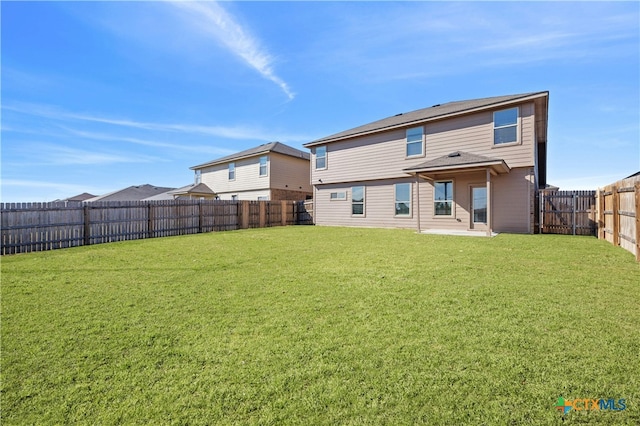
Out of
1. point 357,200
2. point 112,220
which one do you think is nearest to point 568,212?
point 357,200

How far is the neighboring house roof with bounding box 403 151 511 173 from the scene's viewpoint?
1030cm

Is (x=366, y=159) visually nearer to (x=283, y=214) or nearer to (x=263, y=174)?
(x=283, y=214)

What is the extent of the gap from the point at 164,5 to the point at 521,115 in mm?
12939

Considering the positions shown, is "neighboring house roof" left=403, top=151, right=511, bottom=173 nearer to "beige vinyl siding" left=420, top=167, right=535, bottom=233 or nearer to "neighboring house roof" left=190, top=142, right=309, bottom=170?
"beige vinyl siding" left=420, top=167, right=535, bottom=233

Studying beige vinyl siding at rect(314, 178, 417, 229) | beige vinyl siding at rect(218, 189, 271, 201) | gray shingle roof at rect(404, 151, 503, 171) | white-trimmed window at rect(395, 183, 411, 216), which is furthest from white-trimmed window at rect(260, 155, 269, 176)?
gray shingle roof at rect(404, 151, 503, 171)

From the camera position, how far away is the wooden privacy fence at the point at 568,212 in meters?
11.2

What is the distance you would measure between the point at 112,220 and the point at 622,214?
16917 millimetres

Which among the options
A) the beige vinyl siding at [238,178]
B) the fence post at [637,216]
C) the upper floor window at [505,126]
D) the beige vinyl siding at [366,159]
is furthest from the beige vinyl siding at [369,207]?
the fence post at [637,216]

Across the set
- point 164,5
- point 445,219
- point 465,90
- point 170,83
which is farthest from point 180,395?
point 465,90

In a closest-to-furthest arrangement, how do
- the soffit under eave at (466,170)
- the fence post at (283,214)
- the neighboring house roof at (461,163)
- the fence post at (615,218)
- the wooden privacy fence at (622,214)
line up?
the wooden privacy fence at (622,214)
the fence post at (615,218)
the neighboring house roof at (461,163)
the soffit under eave at (466,170)
the fence post at (283,214)

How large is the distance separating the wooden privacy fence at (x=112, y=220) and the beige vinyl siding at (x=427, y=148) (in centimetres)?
535

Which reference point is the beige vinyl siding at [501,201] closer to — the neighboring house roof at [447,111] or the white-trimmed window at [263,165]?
the neighboring house roof at [447,111]

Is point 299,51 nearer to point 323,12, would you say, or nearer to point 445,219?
point 323,12

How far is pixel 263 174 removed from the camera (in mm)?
21969
